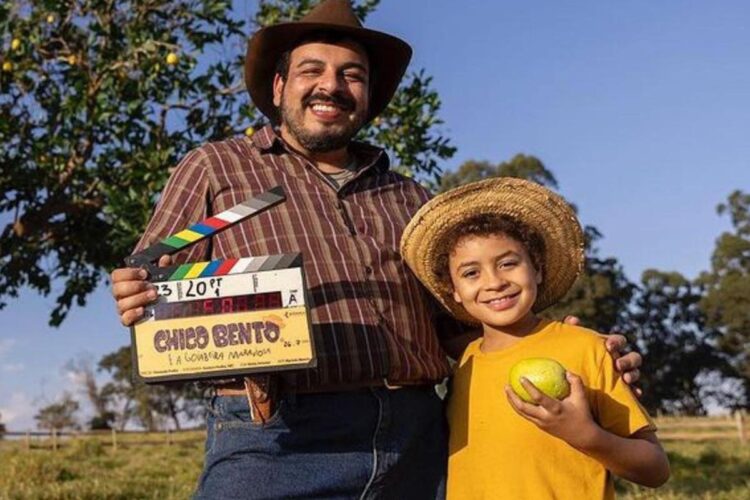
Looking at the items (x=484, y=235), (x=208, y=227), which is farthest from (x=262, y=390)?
(x=484, y=235)

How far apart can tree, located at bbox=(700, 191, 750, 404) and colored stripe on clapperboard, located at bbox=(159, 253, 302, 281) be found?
4634 centimetres

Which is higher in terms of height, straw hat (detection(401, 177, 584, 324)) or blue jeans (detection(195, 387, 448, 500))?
straw hat (detection(401, 177, 584, 324))

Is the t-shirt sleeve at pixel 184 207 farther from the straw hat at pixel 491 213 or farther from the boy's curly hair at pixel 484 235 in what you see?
the boy's curly hair at pixel 484 235

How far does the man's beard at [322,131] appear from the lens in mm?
3447

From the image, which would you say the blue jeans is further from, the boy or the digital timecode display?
the digital timecode display

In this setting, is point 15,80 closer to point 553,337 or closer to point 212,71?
point 212,71

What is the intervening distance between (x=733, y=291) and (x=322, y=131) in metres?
46.5

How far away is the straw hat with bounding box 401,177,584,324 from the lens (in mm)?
3342

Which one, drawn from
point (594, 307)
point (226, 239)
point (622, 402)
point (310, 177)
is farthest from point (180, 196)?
point (594, 307)

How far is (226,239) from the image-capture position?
3.21m

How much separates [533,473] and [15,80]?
845 cm

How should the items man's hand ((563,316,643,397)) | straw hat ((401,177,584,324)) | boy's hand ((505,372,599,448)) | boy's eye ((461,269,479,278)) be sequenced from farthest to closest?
straw hat ((401,177,584,324)), boy's eye ((461,269,479,278)), man's hand ((563,316,643,397)), boy's hand ((505,372,599,448))

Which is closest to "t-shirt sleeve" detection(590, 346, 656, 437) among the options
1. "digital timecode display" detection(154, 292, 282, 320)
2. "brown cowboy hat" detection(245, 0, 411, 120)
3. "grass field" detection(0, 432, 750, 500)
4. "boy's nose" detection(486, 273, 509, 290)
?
"boy's nose" detection(486, 273, 509, 290)

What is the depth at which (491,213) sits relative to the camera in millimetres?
3352
